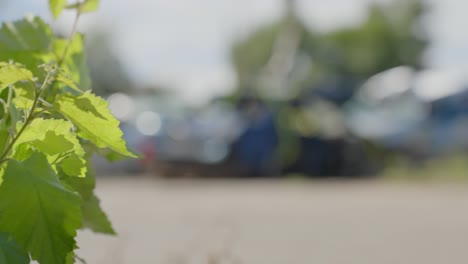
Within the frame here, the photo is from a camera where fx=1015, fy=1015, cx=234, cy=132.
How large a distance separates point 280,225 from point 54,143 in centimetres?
726

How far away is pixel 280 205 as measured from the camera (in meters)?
11.2

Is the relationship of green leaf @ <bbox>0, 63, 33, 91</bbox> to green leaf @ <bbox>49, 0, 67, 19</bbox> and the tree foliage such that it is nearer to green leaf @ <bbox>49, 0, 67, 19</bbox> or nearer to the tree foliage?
the tree foliage

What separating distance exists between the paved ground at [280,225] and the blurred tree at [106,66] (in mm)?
38632

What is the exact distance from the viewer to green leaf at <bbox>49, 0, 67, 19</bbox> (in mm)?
1886

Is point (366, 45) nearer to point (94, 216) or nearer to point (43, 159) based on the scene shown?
point (94, 216)

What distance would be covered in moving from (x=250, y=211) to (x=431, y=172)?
32.5 ft

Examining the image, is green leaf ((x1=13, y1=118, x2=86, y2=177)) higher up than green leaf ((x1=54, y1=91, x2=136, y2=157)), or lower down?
lower down

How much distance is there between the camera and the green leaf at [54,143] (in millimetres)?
1546

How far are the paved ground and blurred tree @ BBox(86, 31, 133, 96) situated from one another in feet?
127

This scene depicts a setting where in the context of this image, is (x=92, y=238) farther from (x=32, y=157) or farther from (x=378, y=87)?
(x=378, y=87)

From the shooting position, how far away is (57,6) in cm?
189

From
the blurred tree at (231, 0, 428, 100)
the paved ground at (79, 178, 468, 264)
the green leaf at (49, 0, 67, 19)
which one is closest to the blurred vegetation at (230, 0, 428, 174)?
the blurred tree at (231, 0, 428, 100)

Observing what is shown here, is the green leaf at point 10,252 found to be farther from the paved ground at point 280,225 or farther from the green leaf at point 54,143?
the paved ground at point 280,225

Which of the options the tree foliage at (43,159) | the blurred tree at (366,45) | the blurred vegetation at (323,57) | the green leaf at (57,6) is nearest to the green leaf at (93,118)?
the tree foliage at (43,159)
